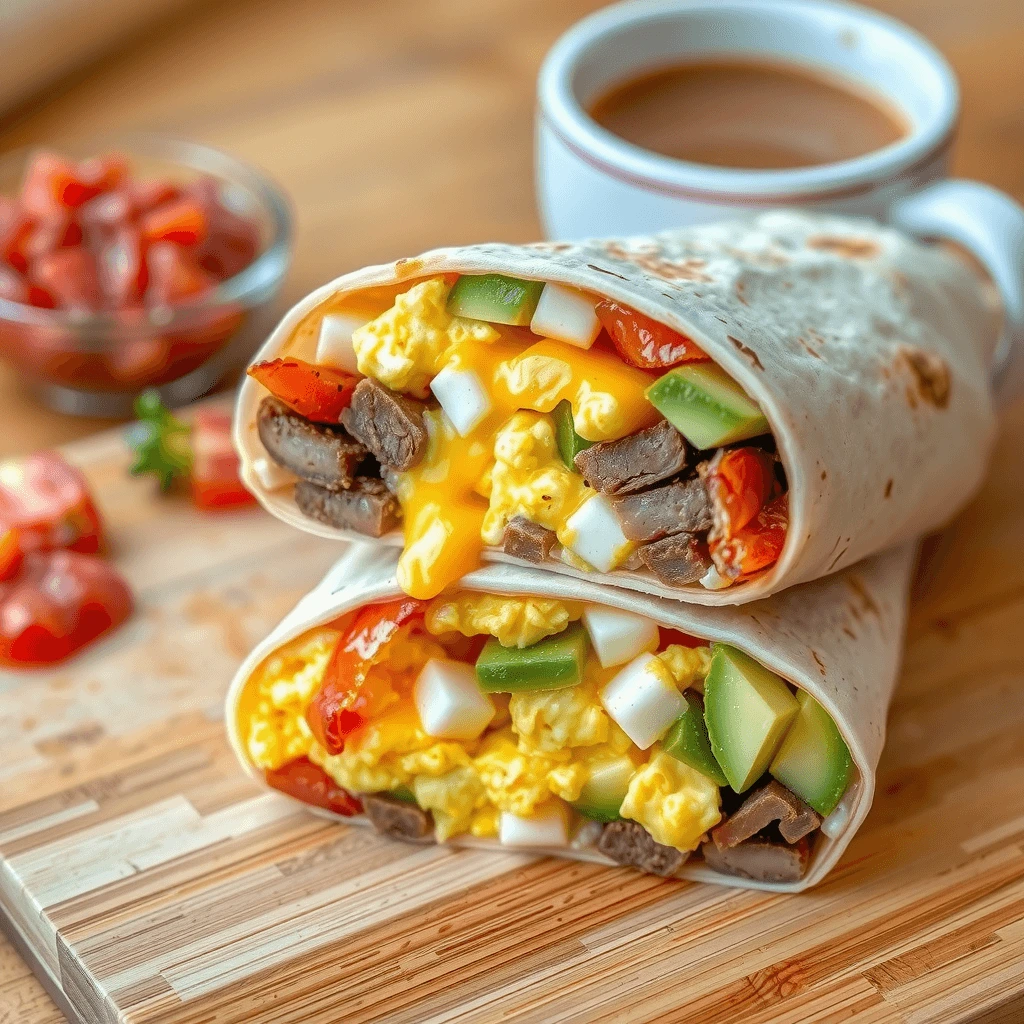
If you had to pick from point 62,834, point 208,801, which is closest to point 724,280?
point 208,801

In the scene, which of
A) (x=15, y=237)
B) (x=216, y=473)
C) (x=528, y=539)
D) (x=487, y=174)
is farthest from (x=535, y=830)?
(x=487, y=174)

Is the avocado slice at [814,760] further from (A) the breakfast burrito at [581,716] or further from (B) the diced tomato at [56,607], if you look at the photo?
(B) the diced tomato at [56,607]

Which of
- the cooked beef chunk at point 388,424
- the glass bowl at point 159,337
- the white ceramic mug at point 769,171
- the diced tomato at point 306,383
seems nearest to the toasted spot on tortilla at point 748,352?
the cooked beef chunk at point 388,424

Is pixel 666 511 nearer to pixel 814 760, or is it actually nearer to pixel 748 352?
pixel 748 352

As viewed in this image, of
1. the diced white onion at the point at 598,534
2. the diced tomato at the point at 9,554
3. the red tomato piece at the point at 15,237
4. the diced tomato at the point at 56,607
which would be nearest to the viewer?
the diced white onion at the point at 598,534

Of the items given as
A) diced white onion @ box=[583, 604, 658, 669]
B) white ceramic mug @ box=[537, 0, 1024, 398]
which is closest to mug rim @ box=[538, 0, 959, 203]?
white ceramic mug @ box=[537, 0, 1024, 398]

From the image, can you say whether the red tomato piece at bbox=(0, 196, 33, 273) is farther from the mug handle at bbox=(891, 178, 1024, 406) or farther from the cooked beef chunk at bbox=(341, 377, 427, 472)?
the mug handle at bbox=(891, 178, 1024, 406)
